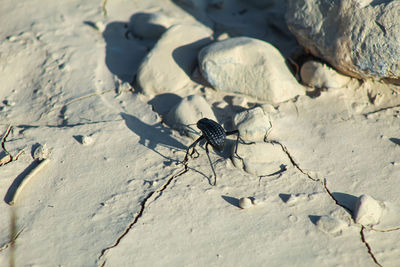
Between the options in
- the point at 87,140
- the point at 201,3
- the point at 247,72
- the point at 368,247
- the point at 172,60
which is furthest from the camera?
the point at 201,3

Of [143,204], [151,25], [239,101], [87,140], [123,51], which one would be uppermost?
[151,25]

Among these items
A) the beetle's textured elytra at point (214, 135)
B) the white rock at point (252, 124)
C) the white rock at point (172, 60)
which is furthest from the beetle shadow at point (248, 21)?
the beetle's textured elytra at point (214, 135)

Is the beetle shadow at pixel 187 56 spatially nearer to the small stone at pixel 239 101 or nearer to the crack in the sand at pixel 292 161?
the small stone at pixel 239 101

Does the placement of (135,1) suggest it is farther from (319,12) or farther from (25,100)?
(319,12)

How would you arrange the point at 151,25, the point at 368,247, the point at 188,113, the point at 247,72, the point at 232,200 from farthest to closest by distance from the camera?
the point at 151,25
the point at 247,72
the point at 188,113
the point at 232,200
the point at 368,247

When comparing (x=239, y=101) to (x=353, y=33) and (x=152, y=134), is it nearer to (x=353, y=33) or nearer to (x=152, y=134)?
(x=152, y=134)

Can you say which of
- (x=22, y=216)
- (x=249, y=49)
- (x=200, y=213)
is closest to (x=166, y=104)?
(x=249, y=49)

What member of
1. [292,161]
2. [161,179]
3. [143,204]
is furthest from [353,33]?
[143,204]
